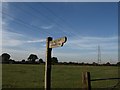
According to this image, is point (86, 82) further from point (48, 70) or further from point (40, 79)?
point (40, 79)

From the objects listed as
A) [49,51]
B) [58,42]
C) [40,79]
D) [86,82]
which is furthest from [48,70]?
[40,79]

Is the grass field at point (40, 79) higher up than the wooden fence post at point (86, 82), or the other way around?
the wooden fence post at point (86, 82)

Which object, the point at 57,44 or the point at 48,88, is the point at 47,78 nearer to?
the point at 48,88

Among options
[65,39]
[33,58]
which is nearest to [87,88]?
[65,39]

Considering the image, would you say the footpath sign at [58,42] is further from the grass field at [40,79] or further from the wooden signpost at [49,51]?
the grass field at [40,79]

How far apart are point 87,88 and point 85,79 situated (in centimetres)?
22

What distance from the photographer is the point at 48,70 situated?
7.92m

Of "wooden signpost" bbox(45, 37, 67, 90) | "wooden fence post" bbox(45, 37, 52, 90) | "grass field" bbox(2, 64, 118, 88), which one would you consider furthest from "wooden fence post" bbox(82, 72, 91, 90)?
"grass field" bbox(2, 64, 118, 88)

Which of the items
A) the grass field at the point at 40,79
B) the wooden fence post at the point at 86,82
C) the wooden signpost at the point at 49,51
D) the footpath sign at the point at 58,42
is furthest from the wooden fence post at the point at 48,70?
the grass field at the point at 40,79

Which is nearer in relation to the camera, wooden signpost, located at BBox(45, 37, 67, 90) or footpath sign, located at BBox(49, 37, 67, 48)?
footpath sign, located at BBox(49, 37, 67, 48)

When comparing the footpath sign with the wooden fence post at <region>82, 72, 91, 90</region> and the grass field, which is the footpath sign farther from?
the grass field

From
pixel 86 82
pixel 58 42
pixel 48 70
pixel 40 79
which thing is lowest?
pixel 40 79

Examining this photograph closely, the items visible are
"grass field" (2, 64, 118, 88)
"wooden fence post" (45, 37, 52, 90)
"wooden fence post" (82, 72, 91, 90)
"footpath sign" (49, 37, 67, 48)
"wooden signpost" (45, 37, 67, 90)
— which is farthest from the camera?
"grass field" (2, 64, 118, 88)

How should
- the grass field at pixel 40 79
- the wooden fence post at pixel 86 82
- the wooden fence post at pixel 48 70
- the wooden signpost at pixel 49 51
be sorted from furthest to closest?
1. the grass field at pixel 40 79
2. the wooden fence post at pixel 48 70
3. the wooden signpost at pixel 49 51
4. the wooden fence post at pixel 86 82
